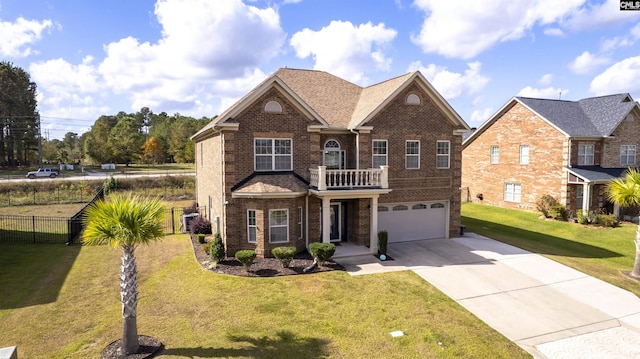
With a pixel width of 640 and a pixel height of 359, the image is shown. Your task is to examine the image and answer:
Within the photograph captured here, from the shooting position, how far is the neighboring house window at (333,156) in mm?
20422

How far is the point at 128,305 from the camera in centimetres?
963

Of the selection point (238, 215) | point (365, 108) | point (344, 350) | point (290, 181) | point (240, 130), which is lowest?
point (344, 350)

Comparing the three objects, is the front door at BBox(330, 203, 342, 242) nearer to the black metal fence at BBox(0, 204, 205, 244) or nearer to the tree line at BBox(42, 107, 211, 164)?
the black metal fence at BBox(0, 204, 205, 244)

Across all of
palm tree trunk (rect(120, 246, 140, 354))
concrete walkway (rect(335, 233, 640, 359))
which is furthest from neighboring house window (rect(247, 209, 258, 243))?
palm tree trunk (rect(120, 246, 140, 354))

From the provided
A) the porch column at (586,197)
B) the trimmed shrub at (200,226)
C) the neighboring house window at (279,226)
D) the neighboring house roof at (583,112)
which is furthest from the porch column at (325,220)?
the neighboring house roof at (583,112)

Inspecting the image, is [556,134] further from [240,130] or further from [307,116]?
[240,130]

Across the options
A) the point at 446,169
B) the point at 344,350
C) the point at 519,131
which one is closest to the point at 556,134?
the point at 519,131

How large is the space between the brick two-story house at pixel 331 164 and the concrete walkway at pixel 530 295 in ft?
7.86

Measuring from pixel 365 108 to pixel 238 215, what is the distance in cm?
→ 944

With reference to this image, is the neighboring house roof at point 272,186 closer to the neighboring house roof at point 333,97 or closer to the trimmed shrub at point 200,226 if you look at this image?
the neighboring house roof at point 333,97

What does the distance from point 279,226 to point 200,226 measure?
Result: 7225 millimetres

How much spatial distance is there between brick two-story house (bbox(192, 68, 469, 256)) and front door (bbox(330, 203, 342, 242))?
0.19ft

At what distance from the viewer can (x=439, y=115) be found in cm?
2150

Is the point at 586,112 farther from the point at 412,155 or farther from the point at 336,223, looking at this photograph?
the point at 336,223
